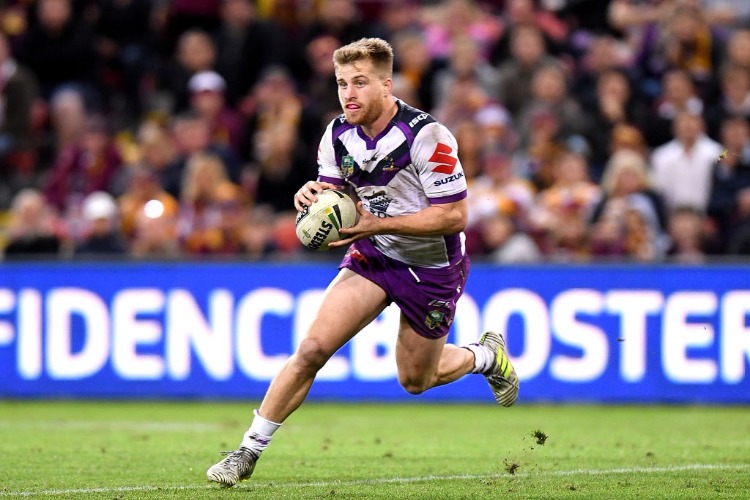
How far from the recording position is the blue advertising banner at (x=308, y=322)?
13.5 metres

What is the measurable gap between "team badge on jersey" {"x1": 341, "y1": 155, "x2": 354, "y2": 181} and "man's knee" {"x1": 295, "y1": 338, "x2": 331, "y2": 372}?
98 cm

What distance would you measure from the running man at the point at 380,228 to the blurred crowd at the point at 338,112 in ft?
20.6

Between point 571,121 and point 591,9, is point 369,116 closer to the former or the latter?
point 571,121

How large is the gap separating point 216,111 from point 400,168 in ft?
31.7

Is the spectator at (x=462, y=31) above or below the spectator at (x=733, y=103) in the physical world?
above

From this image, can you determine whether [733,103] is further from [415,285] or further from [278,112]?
[415,285]

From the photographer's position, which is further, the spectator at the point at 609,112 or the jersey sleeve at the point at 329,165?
the spectator at the point at 609,112

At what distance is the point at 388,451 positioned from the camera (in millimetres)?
9766

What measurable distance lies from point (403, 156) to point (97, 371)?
24.1 ft

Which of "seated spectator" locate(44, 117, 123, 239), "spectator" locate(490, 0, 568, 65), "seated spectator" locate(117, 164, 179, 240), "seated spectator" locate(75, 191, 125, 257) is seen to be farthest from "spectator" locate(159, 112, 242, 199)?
"spectator" locate(490, 0, 568, 65)

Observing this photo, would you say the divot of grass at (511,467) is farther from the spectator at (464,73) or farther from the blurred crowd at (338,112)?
the spectator at (464,73)

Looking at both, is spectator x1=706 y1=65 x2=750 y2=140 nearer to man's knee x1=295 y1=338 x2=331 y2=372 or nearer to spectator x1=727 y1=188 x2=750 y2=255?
spectator x1=727 y1=188 x2=750 y2=255

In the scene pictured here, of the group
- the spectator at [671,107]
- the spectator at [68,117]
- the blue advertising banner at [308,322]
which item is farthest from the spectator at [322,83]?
the spectator at [671,107]

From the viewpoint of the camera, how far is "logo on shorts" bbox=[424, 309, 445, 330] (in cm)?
805
